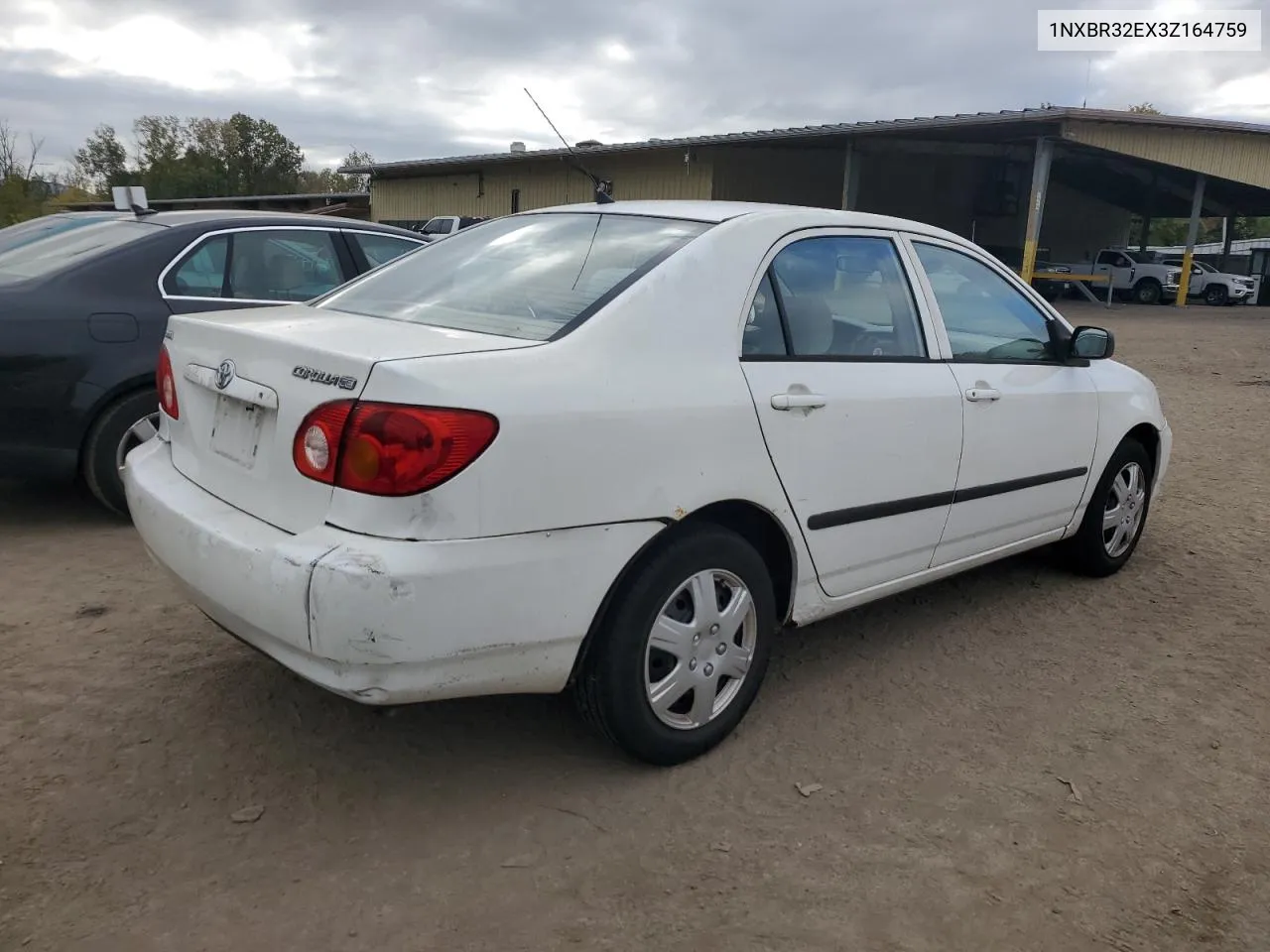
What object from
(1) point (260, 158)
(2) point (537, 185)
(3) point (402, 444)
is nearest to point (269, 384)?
(3) point (402, 444)

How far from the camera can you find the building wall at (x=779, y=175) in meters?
28.8

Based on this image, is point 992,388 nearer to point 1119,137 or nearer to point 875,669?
point 875,669

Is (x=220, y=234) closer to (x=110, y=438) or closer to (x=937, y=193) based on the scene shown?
(x=110, y=438)

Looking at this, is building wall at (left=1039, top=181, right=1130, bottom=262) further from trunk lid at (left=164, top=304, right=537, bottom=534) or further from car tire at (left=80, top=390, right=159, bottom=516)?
trunk lid at (left=164, top=304, right=537, bottom=534)

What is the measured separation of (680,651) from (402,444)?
1026 mm

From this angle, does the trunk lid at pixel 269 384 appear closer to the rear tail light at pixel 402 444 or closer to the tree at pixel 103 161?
the rear tail light at pixel 402 444

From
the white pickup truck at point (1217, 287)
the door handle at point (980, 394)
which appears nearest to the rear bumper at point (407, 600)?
the door handle at point (980, 394)

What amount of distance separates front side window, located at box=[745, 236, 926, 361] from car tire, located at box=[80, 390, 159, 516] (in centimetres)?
308

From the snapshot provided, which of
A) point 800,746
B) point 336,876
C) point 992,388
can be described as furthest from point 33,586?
point 992,388

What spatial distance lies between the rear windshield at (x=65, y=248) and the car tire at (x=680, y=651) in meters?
3.69

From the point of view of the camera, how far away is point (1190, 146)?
24109mm

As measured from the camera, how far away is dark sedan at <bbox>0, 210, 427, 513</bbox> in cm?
448

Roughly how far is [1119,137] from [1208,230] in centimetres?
6849

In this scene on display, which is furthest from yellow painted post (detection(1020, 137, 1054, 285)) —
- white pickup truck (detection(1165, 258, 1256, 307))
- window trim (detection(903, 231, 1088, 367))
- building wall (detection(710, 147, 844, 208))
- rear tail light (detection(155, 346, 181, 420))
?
rear tail light (detection(155, 346, 181, 420))
